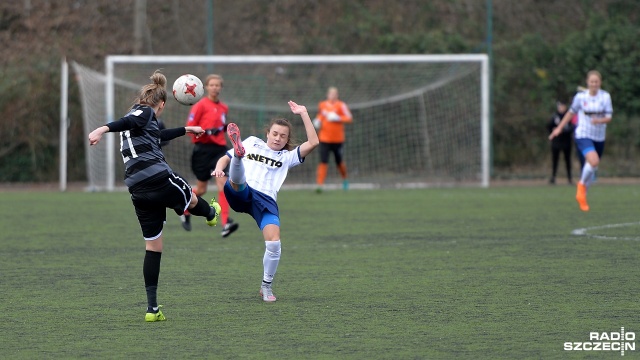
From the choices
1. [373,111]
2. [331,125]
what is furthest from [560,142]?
[331,125]

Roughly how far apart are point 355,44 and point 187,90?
62.2 ft

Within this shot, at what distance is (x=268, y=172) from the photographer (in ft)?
26.3

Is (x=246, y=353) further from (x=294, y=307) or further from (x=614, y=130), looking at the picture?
(x=614, y=130)

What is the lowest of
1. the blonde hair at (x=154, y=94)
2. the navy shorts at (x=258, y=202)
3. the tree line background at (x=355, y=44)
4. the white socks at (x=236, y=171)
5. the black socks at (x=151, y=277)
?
the black socks at (x=151, y=277)

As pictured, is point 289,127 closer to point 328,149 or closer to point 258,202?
point 258,202

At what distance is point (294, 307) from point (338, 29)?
20.6 meters

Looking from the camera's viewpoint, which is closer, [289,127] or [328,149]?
[289,127]

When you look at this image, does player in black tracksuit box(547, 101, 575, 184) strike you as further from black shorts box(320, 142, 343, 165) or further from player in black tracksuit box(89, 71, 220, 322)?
player in black tracksuit box(89, 71, 220, 322)

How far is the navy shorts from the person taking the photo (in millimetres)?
7879

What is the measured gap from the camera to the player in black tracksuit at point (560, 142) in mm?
22172

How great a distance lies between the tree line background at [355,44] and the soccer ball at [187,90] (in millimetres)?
16049

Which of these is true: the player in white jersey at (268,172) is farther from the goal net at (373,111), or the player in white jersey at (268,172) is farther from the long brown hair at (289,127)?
the goal net at (373,111)

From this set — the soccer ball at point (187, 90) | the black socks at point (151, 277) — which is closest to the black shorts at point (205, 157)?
the soccer ball at point (187, 90)

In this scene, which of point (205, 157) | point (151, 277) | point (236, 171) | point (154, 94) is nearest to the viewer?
point (151, 277)
